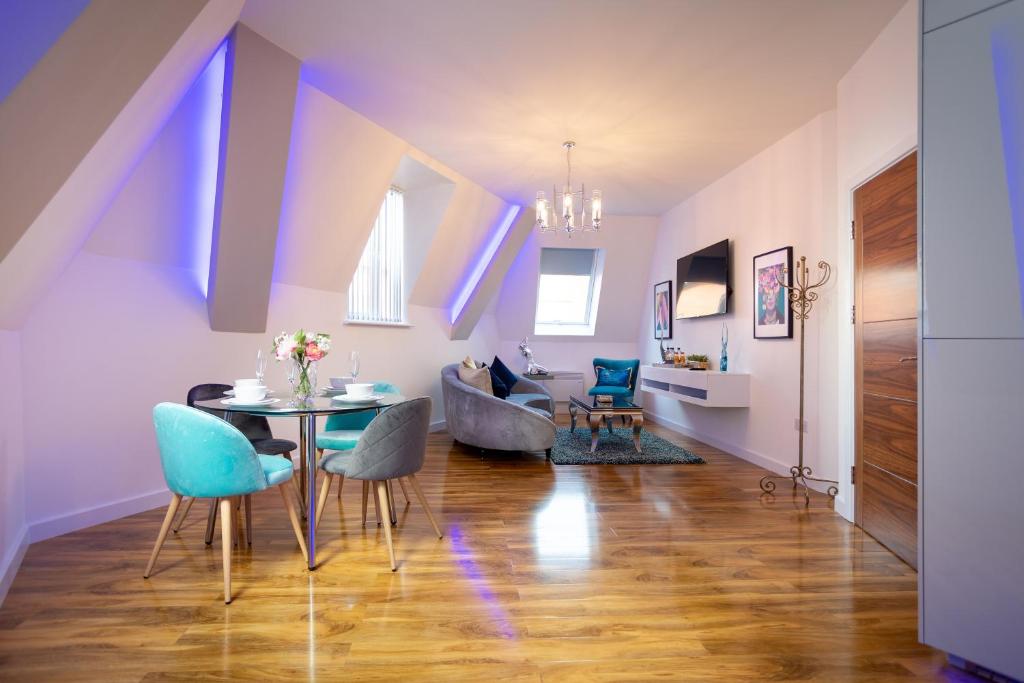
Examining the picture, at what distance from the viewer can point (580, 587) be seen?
2322mm

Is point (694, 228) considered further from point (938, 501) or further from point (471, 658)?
point (471, 658)

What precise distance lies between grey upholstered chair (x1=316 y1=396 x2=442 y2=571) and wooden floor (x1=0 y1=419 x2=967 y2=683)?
42 cm

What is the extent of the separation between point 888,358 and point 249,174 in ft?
12.9

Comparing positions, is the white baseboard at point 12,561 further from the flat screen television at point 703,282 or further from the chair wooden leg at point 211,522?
the flat screen television at point 703,282

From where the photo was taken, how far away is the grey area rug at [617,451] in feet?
16.1

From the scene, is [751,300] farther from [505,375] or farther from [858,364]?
[505,375]

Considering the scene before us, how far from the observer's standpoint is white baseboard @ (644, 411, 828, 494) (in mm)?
4368

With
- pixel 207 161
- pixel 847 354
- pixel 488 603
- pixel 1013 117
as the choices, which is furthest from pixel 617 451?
pixel 207 161

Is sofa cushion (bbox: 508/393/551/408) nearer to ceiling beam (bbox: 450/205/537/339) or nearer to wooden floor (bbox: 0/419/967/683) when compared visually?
ceiling beam (bbox: 450/205/537/339)

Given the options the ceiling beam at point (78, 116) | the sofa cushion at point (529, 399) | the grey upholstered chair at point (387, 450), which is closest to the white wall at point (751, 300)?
the sofa cushion at point (529, 399)

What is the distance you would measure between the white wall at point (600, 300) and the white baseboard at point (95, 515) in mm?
5657

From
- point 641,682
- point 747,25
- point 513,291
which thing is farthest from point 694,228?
point 641,682

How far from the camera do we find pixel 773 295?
181 inches

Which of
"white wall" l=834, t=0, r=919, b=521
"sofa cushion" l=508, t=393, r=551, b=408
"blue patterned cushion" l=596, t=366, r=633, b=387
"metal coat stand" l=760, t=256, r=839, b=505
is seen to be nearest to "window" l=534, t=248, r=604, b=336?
"blue patterned cushion" l=596, t=366, r=633, b=387
